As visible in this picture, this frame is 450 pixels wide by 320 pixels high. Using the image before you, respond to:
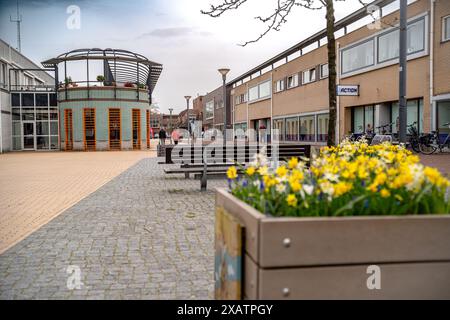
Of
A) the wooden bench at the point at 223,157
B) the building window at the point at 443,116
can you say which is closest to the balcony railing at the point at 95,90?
the building window at the point at 443,116

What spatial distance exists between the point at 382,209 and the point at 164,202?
6.48 meters

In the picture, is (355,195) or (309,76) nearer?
(355,195)

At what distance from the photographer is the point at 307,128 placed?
127 feet

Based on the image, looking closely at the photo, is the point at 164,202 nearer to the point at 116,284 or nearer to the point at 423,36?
the point at 116,284

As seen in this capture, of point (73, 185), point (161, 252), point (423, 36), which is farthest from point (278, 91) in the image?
point (161, 252)

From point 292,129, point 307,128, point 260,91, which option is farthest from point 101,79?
point 260,91

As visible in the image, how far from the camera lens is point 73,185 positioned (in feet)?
38.5

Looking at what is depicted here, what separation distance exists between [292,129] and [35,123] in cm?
2036

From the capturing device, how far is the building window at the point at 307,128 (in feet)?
123

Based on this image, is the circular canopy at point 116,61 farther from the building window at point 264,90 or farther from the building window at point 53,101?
the building window at point 264,90

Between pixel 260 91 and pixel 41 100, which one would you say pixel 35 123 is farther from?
pixel 260 91

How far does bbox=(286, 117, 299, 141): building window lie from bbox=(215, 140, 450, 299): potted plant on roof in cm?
3889

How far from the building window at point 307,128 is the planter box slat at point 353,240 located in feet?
116

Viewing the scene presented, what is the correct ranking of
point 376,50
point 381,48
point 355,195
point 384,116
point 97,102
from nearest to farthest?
point 355,195, point 381,48, point 376,50, point 384,116, point 97,102
